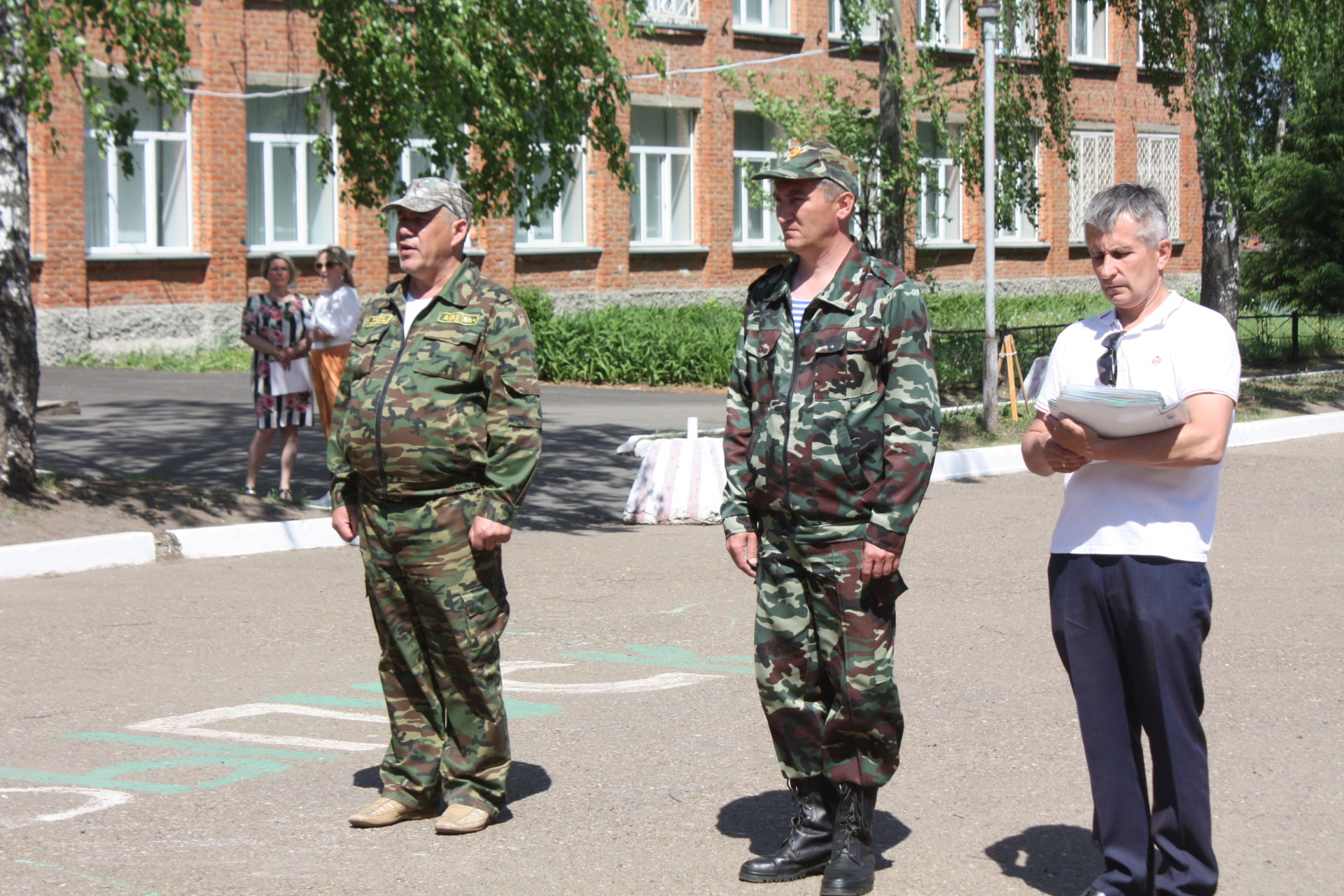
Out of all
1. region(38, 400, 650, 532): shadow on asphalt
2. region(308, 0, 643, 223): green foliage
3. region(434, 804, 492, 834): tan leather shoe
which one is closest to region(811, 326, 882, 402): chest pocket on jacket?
region(434, 804, 492, 834): tan leather shoe

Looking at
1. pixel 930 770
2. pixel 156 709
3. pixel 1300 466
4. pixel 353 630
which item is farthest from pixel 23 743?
pixel 1300 466

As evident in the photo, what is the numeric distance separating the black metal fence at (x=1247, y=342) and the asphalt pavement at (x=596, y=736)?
11.3 metres

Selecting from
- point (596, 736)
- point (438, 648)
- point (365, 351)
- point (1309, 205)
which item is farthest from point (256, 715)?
point (1309, 205)

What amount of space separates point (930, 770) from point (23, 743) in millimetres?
3270

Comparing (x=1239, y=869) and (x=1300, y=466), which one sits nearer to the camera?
(x=1239, y=869)

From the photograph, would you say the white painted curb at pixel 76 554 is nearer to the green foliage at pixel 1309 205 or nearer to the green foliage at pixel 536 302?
the green foliage at pixel 536 302

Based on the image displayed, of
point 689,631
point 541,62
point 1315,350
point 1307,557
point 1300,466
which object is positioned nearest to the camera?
point 689,631

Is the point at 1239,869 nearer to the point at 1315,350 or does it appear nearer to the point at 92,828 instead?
the point at 92,828

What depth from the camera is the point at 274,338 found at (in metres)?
11.9

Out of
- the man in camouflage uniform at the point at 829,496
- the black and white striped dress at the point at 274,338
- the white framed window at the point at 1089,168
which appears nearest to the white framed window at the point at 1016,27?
the black and white striped dress at the point at 274,338

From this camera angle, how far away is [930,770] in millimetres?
5707

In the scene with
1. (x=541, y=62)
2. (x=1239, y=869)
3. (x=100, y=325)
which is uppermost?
(x=541, y=62)

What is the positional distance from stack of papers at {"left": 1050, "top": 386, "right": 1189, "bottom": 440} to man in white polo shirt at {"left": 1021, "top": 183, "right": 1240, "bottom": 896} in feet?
0.10

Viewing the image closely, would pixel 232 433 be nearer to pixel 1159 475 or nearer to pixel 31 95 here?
pixel 31 95
